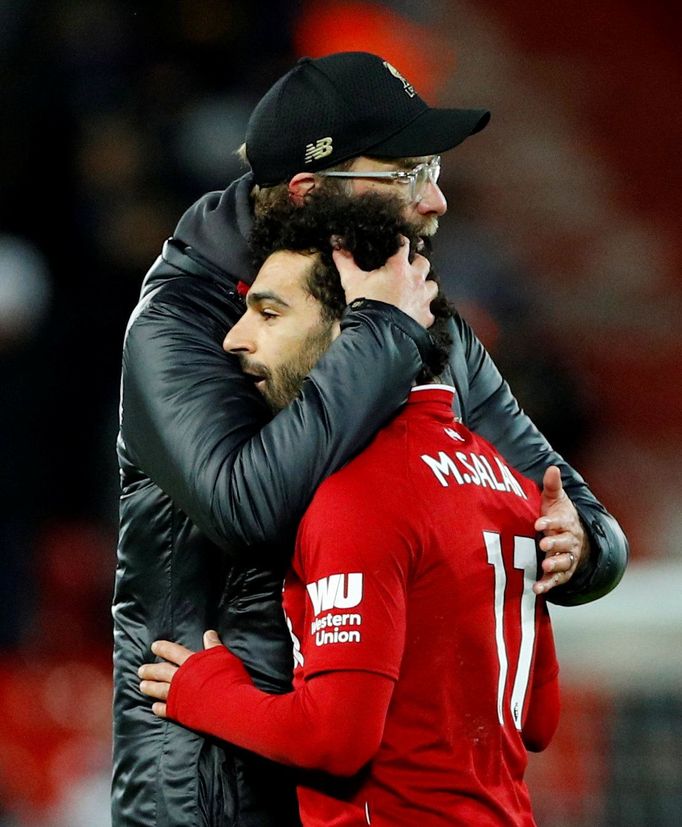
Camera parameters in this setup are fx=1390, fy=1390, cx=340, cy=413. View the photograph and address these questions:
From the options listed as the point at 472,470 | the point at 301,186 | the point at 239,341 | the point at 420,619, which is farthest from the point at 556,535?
the point at 301,186

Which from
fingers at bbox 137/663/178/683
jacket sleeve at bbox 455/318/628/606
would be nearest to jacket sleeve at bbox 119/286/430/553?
fingers at bbox 137/663/178/683

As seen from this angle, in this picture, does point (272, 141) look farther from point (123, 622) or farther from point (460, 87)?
point (460, 87)

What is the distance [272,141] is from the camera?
6.60 ft

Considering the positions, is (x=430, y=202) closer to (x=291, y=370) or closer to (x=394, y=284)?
(x=394, y=284)

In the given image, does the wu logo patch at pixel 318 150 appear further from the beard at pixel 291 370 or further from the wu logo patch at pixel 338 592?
the wu logo patch at pixel 338 592

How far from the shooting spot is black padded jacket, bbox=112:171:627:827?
1.71m

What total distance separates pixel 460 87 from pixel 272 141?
12.8ft

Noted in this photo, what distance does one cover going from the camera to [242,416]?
1.79 meters

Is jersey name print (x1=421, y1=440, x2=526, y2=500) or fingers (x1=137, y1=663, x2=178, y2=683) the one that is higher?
jersey name print (x1=421, y1=440, x2=526, y2=500)

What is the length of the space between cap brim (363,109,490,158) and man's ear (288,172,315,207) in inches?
3.6

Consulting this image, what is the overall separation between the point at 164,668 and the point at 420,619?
40cm

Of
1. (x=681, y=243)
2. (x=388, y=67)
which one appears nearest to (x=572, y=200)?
(x=681, y=243)

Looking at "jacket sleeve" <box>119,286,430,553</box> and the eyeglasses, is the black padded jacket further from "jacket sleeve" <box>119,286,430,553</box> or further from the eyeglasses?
the eyeglasses

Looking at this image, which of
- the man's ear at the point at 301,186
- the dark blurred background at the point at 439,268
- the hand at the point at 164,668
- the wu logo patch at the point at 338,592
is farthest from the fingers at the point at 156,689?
the dark blurred background at the point at 439,268
